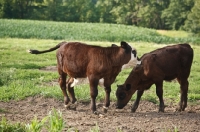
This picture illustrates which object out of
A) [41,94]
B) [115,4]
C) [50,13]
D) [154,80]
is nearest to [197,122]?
[154,80]

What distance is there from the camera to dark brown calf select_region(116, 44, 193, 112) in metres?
10.2

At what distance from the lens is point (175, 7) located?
299 feet

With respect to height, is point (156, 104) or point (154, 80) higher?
point (154, 80)

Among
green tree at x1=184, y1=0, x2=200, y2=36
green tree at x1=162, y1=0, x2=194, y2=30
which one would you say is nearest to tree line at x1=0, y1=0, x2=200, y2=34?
green tree at x1=162, y1=0, x2=194, y2=30

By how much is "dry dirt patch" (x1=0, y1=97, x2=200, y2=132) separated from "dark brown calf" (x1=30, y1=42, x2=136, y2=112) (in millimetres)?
673

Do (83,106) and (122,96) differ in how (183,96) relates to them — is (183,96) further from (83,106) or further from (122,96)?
(83,106)

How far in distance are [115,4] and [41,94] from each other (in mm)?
106119

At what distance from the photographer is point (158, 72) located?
33.7ft

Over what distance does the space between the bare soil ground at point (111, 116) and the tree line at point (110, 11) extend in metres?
77.5

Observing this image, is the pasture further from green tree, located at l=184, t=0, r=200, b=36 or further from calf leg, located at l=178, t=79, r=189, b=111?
green tree, located at l=184, t=0, r=200, b=36

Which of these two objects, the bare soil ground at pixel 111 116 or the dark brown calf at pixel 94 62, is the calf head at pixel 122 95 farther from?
the dark brown calf at pixel 94 62

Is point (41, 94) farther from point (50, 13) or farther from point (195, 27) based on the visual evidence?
point (50, 13)

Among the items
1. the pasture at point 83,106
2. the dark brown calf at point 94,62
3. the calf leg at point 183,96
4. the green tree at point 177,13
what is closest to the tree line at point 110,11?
the green tree at point 177,13

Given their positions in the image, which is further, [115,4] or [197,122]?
[115,4]
